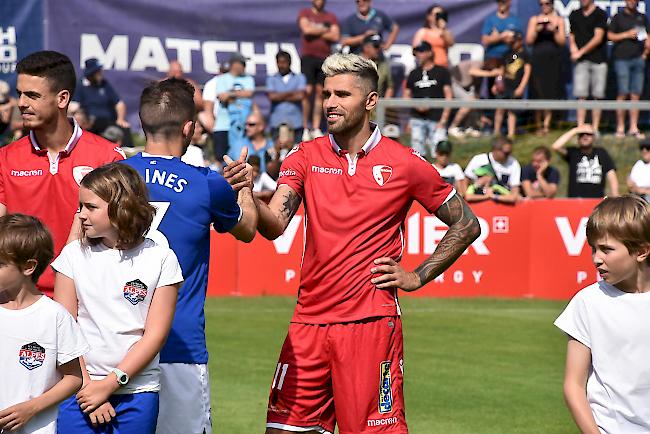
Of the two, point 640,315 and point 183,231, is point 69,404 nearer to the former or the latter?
point 183,231

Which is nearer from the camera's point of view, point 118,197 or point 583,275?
point 118,197

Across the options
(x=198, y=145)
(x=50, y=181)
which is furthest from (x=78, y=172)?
(x=198, y=145)

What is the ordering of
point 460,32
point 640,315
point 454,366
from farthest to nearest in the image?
point 460,32 → point 454,366 → point 640,315

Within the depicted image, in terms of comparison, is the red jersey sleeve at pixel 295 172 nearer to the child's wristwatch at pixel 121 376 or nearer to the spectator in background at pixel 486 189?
the child's wristwatch at pixel 121 376

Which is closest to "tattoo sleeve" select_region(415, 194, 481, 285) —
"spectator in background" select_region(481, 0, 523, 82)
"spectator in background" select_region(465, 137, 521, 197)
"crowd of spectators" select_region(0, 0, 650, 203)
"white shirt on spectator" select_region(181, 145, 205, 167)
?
"white shirt on spectator" select_region(181, 145, 205, 167)

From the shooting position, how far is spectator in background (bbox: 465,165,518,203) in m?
18.0

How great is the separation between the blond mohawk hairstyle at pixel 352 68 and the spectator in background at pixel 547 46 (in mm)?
13788

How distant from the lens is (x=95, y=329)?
5.62m

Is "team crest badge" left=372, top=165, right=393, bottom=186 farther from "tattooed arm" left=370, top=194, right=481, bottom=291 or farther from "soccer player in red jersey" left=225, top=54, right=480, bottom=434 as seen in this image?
"tattooed arm" left=370, top=194, right=481, bottom=291

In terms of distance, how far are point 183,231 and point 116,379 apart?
3.11 ft

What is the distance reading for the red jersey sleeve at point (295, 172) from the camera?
7.19 m

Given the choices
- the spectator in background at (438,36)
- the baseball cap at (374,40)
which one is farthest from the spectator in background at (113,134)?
the spectator in background at (438,36)

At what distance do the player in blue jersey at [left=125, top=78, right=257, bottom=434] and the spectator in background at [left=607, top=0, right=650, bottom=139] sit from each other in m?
15.1

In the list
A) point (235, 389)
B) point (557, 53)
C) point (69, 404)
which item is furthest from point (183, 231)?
point (557, 53)
